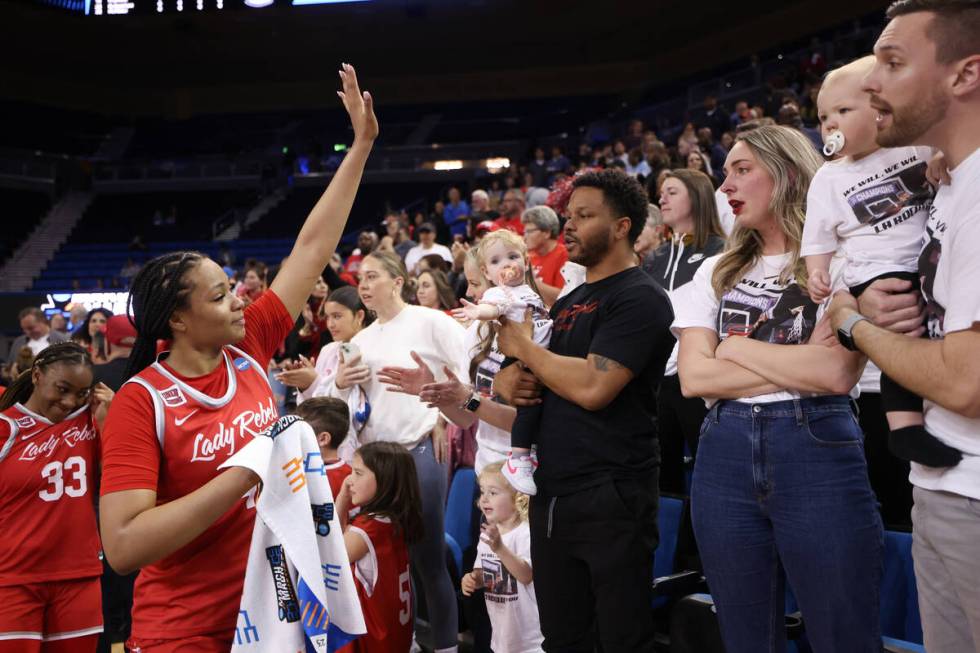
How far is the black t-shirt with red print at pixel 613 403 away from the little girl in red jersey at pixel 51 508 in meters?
1.88

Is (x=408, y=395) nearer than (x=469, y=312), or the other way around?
(x=469, y=312)

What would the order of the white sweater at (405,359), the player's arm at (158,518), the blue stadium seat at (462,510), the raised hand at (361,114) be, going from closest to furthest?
the player's arm at (158,518), the raised hand at (361,114), the white sweater at (405,359), the blue stadium seat at (462,510)

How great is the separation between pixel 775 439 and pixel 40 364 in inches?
112

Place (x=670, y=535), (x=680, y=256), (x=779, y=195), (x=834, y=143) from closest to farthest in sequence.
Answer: (x=834, y=143), (x=779, y=195), (x=670, y=535), (x=680, y=256)

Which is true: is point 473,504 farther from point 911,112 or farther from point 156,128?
point 156,128

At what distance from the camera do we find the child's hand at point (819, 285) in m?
2.18

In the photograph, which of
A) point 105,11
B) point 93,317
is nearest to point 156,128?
point 105,11

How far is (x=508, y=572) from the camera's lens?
11.7 ft

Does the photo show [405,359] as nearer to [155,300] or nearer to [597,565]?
[597,565]

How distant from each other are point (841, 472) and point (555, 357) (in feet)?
2.75

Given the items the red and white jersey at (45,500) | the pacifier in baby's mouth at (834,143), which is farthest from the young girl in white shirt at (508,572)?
the pacifier in baby's mouth at (834,143)

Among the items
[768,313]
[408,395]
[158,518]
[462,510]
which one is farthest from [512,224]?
[158,518]

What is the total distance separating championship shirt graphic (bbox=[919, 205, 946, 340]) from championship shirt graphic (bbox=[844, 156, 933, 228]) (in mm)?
268

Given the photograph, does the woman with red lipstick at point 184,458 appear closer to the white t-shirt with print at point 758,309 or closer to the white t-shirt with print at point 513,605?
the white t-shirt with print at point 758,309
